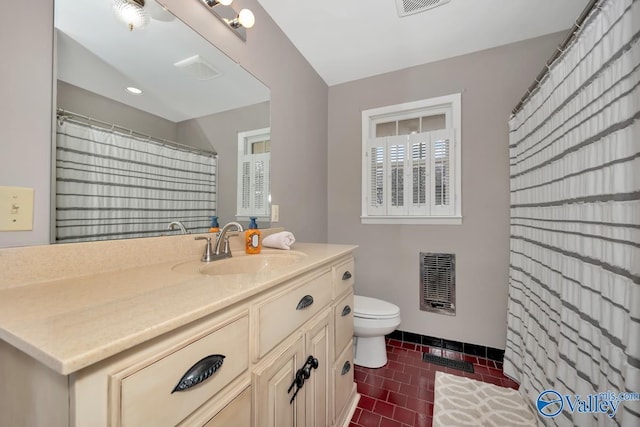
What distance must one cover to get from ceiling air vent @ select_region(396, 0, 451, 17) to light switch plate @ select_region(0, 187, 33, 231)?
1954 millimetres

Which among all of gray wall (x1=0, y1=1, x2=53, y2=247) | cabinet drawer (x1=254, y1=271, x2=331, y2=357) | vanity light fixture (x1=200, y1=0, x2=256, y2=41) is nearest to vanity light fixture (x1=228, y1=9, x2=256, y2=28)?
vanity light fixture (x1=200, y1=0, x2=256, y2=41)

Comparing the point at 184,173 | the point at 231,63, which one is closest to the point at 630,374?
the point at 184,173

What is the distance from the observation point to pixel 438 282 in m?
2.10

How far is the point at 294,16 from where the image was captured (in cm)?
169

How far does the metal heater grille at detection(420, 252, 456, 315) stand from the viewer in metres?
2.06

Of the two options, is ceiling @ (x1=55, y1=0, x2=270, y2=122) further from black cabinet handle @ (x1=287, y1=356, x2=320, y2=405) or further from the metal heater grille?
the metal heater grille

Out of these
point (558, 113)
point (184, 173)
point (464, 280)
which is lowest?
point (464, 280)

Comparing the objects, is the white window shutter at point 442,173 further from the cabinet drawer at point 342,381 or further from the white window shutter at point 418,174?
the cabinet drawer at point 342,381

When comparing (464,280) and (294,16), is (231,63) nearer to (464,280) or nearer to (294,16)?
(294,16)

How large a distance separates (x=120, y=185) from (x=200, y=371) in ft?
2.47

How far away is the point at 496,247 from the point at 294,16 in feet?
7.10

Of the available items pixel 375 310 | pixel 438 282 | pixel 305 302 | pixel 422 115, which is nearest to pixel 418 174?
pixel 422 115

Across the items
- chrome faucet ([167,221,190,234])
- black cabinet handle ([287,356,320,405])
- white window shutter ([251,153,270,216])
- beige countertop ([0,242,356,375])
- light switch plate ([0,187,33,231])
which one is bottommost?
black cabinet handle ([287,356,320,405])

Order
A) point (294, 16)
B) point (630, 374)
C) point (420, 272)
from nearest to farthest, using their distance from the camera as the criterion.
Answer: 1. point (630, 374)
2. point (294, 16)
3. point (420, 272)
